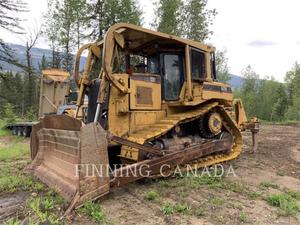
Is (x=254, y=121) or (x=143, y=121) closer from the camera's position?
(x=143, y=121)

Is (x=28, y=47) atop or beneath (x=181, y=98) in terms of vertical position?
atop

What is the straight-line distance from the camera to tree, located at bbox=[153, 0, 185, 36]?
23391mm

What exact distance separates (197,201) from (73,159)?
1.95 m

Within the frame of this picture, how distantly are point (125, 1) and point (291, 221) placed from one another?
61.5 feet

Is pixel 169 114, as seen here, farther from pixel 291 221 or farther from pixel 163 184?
pixel 291 221

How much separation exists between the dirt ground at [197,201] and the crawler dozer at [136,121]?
0.99ft

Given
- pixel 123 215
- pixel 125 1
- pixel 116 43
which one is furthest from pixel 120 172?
pixel 125 1

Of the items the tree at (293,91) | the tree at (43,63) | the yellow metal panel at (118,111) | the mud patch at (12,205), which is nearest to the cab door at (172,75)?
the yellow metal panel at (118,111)

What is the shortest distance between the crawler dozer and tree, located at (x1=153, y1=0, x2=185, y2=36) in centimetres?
1645

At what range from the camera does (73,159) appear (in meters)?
4.86

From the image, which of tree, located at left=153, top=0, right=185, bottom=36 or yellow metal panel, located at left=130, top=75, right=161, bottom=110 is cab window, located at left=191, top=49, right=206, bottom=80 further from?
tree, located at left=153, top=0, right=185, bottom=36

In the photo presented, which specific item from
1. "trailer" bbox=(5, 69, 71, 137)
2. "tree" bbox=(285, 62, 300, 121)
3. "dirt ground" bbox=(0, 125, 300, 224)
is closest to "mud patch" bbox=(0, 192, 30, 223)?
"dirt ground" bbox=(0, 125, 300, 224)

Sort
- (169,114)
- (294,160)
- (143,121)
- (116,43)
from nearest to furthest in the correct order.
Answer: (116,43)
(143,121)
(169,114)
(294,160)

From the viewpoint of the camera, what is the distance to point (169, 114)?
6832mm
